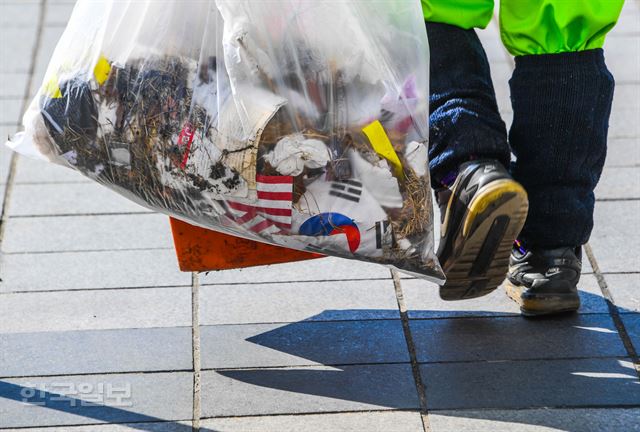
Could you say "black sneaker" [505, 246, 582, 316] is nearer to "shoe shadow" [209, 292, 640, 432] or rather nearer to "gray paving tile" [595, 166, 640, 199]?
"shoe shadow" [209, 292, 640, 432]

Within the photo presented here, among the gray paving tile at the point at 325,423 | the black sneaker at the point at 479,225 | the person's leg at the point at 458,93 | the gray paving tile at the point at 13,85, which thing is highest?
the person's leg at the point at 458,93

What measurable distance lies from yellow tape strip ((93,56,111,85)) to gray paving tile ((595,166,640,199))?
1.68 m

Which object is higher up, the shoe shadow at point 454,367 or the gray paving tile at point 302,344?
the shoe shadow at point 454,367

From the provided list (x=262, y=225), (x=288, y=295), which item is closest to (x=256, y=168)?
(x=262, y=225)

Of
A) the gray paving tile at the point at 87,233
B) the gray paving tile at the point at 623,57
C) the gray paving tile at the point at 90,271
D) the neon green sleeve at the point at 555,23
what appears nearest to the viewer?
the neon green sleeve at the point at 555,23

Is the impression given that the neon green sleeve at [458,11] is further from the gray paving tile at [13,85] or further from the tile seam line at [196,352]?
the gray paving tile at [13,85]

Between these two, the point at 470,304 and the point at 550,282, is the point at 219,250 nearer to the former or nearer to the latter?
the point at 470,304

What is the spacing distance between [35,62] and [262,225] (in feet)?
7.80

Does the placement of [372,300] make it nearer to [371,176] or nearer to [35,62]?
[371,176]

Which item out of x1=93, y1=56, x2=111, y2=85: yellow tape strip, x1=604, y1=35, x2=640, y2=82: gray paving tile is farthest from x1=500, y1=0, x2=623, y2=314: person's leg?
x1=604, y1=35, x2=640, y2=82: gray paving tile

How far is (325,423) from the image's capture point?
88.7 inches

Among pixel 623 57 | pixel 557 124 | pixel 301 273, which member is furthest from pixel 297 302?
pixel 623 57

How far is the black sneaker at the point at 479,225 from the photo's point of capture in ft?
7.57
